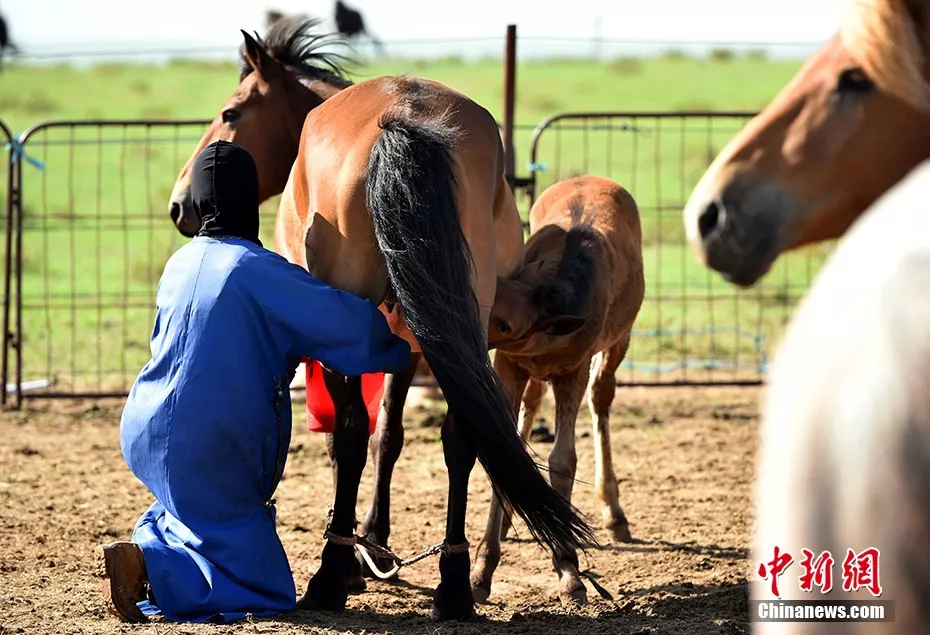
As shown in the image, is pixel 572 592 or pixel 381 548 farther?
pixel 572 592

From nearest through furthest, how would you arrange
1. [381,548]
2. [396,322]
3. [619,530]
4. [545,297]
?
[381,548] → [396,322] → [545,297] → [619,530]

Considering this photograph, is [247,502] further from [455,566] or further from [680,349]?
[680,349]

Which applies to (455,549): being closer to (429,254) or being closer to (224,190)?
(429,254)

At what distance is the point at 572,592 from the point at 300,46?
10.5 ft

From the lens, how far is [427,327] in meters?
3.86

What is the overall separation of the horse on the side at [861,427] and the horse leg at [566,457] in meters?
3.20

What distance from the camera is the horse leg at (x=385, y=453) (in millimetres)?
5051

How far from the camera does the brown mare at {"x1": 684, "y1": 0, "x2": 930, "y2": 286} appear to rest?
2.06 metres

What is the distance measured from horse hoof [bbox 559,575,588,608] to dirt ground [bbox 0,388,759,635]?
0.05 meters

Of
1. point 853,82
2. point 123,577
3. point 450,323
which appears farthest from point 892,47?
point 123,577

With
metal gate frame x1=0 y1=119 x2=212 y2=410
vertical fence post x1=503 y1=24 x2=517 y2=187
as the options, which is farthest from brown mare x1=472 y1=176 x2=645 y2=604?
metal gate frame x1=0 y1=119 x2=212 y2=410

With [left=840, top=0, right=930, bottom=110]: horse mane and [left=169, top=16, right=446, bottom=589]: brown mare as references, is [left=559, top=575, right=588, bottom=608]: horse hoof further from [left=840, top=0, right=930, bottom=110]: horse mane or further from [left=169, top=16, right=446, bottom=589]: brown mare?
[left=840, top=0, right=930, bottom=110]: horse mane

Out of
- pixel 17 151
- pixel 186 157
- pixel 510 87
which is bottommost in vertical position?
pixel 17 151

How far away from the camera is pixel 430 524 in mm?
5727
